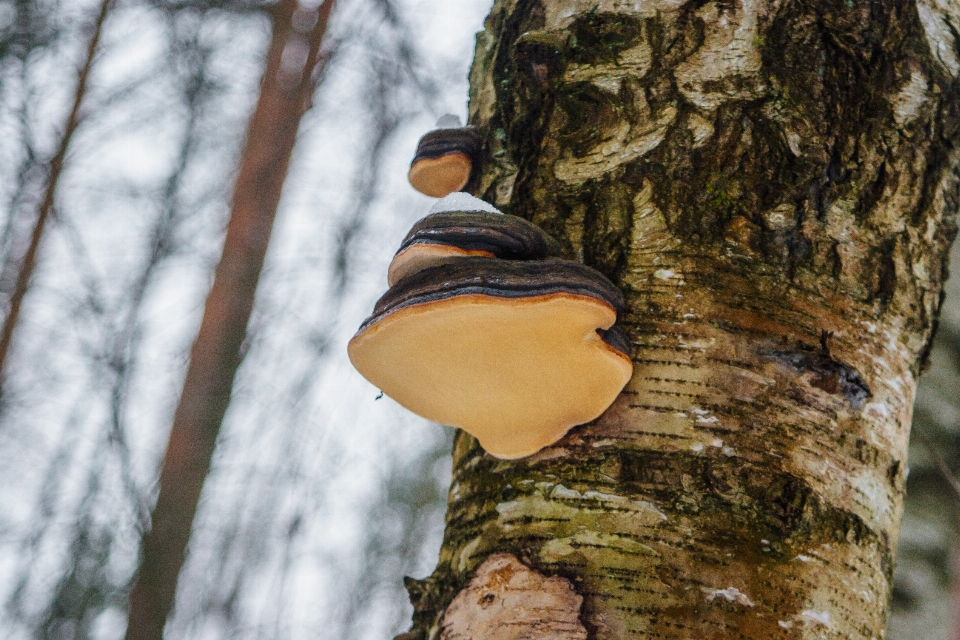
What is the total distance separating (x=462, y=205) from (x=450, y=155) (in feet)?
1.94

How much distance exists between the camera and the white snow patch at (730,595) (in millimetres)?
1460

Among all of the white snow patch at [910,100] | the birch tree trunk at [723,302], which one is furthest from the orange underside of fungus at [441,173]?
the white snow patch at [910,100]

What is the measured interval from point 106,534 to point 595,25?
515 cm

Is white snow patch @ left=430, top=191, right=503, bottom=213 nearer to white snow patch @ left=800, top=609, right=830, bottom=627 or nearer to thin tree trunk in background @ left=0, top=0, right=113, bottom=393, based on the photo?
white snow patch @ left=800, top=609, right=830, bottom=627

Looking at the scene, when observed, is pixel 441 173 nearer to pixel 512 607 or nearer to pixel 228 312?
pixel 512 607

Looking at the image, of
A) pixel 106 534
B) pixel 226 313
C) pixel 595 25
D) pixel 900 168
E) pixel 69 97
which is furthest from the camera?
pixel 69 97

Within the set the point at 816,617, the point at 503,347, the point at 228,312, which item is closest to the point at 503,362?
the point at 503,347

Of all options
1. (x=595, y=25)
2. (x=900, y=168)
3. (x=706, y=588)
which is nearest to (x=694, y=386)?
(x=706, y=588)

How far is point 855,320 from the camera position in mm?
1803

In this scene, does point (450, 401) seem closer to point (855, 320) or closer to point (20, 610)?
point (855, 320)

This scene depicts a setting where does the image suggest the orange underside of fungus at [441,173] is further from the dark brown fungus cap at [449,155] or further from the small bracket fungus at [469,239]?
the small bracket fungus at [469,239]

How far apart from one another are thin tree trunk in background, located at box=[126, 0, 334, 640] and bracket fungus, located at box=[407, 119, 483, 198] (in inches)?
61.0

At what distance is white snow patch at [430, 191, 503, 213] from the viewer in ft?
5.74

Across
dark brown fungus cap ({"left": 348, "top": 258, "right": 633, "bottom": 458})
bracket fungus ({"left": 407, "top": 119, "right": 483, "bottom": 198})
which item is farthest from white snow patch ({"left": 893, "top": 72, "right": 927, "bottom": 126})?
bracket fungus ({"left": 407, "top": 119, "right": 483, "bottom": 198})
